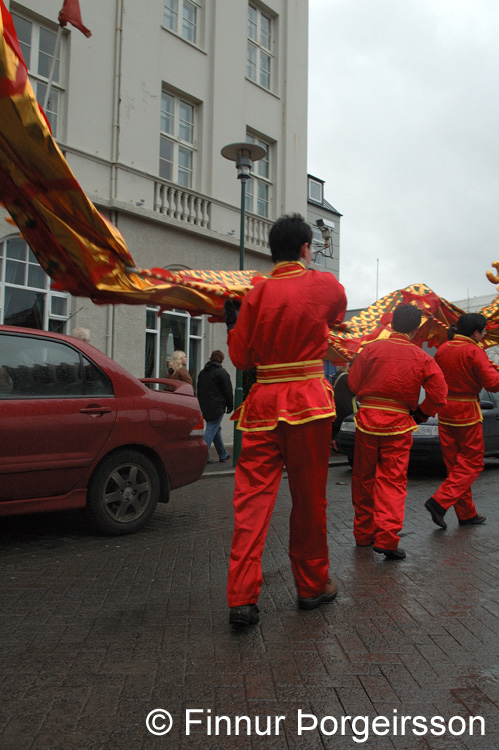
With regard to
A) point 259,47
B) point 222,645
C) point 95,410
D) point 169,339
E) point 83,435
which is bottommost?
point 222,645

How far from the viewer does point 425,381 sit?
5.16 m

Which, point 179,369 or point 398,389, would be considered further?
point 179,369

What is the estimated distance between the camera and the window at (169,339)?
48.1 feet

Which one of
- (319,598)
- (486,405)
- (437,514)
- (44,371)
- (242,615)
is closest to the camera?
(242,615)

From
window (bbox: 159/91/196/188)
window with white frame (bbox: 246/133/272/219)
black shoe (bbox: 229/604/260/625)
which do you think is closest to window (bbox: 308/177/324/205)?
window with white frame (bbox: 246/133/272/219)

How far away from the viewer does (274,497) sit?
3535 mm

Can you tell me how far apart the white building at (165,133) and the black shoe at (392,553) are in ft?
30.4

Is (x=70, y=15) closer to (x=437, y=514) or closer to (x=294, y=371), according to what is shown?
(x=294, y=371)

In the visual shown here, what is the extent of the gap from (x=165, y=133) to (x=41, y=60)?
10.6 ft

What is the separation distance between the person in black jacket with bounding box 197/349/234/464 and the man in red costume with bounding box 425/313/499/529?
5.26 metres

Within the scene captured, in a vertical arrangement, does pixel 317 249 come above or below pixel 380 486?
above

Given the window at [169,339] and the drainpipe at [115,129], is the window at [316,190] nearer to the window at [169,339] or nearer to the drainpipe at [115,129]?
the window at [169,339]

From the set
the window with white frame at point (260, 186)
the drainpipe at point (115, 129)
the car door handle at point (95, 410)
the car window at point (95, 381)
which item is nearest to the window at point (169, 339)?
the drainpipe at point (115, 129)

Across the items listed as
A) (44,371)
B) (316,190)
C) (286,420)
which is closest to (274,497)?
(286,420)
